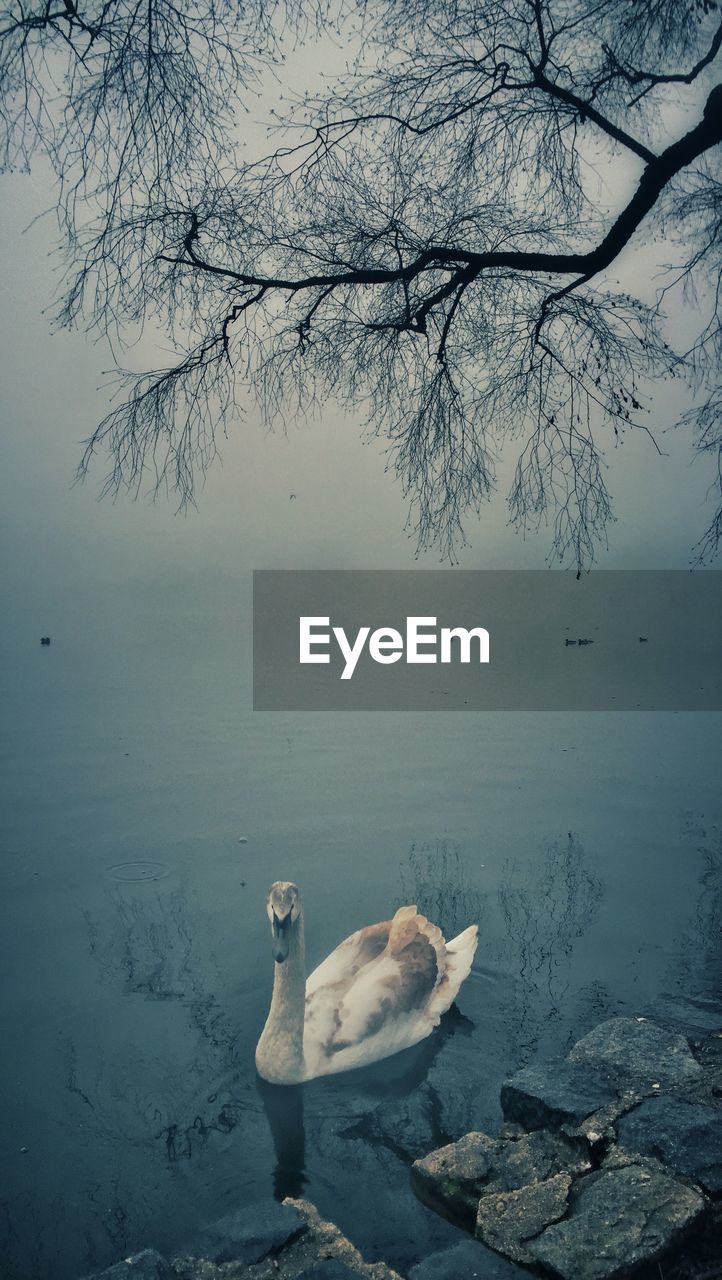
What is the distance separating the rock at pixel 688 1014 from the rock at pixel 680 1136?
97 centimetres

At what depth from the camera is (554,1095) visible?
4445 millimetres

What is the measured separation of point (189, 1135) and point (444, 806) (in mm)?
8712

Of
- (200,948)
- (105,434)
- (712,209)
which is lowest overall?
(200,948)

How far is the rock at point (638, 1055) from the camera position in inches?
182

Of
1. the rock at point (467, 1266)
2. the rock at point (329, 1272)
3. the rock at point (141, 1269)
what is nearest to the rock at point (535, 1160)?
the rock at point (467, 1266)

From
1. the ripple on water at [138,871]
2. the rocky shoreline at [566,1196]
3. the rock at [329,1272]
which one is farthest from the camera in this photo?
the ripple on water at [138,871]

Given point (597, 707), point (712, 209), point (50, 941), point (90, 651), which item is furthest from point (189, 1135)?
point (90, 651)

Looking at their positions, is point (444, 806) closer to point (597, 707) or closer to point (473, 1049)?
point (473, 1049)

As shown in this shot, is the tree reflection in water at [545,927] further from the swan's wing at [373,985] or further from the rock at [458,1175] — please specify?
the rock at [458,1175]

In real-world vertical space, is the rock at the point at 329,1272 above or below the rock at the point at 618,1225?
below

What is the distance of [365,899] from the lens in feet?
32.8

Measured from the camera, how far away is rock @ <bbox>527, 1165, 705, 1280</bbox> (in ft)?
11.0

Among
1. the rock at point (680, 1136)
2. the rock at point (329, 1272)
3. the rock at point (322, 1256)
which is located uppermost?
the rock at point (680, 1136)

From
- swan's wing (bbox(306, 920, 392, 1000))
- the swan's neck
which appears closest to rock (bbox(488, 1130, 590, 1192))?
the swan's neck
